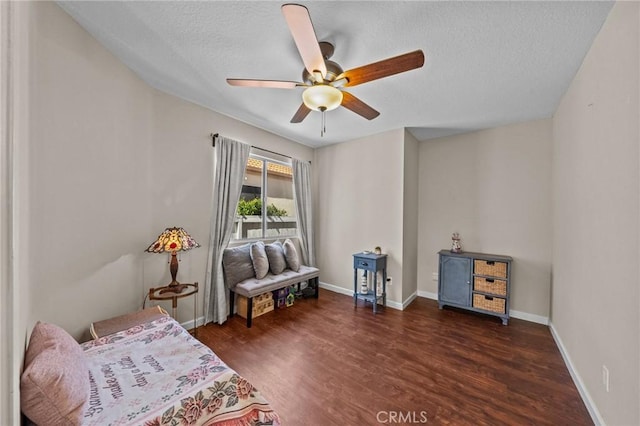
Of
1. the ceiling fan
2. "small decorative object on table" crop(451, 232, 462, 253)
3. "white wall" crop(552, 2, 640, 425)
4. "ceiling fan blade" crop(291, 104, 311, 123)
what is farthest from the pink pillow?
"small decorative object on table" crop(451, 232, 462, 253)

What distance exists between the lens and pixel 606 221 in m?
1.50

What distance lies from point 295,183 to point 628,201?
3616 mm

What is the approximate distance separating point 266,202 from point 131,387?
9.22 feet

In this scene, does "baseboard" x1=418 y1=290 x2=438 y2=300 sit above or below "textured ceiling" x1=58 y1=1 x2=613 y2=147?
below

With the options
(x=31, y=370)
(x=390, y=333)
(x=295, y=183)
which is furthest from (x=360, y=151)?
(x=31, y=370)

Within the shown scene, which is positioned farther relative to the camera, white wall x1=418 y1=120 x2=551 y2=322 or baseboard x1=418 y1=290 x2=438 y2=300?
baseboard x1=418 y1=290 x2=438 y2=300

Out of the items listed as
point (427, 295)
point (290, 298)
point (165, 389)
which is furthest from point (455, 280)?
point (165, 389)

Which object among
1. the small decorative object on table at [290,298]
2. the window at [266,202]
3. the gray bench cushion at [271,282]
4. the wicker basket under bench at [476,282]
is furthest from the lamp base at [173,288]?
the wicker basket under bench at [476,282]

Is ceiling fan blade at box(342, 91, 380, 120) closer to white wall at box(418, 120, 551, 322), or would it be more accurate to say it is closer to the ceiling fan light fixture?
the ceiling fan light fixture

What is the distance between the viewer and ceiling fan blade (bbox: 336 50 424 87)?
56.6 inches

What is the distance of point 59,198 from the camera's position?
1.64 m

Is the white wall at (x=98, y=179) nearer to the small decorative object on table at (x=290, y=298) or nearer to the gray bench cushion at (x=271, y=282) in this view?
the gray bench cushion at (x=271, y=282)

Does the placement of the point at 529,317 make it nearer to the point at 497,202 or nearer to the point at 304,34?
the point at 497,202

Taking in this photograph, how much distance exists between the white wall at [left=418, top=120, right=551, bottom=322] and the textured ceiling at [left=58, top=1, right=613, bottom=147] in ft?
2.00
